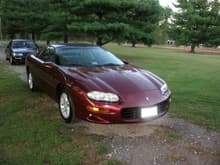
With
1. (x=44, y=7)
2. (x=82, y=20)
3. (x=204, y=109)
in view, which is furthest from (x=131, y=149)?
(x=44, y=7)

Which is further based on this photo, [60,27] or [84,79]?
[60,27]

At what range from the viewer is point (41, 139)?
16.7 feet

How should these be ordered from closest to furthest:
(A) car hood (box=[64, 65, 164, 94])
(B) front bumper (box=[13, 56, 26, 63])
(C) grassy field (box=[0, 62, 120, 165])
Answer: (C) grassy field (box=[0, 62, 120, 165]) < (A) car hood (box=[64, 65, 164, 94]) < (B) front bumper (box=[13, 56, 26, 63])

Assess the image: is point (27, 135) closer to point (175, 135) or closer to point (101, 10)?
point (175, 135)

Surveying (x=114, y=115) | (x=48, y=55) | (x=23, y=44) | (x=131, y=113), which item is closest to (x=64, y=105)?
(x=114, y=115)

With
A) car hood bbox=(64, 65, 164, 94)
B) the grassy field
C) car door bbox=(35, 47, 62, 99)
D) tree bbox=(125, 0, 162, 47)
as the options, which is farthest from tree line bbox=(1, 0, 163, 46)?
car hood bbox=(64, 65, 164, 94)

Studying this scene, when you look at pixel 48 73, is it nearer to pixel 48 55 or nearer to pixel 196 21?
pixel 48 55

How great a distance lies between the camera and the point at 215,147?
495cm

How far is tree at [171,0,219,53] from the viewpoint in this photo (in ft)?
147

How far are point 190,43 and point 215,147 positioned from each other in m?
43.5

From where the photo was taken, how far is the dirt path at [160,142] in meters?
4.49

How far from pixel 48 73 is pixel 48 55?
0.75 metres

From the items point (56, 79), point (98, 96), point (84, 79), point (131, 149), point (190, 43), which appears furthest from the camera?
point (190, 43)

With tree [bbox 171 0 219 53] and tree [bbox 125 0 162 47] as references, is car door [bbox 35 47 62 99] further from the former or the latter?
tree [bbox 171 0 219 53]
